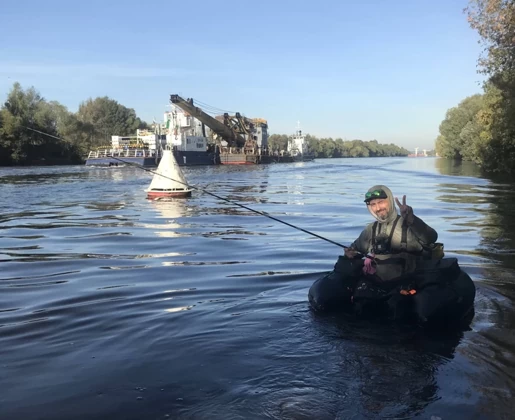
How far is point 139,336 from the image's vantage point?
Answer: 5672 mm

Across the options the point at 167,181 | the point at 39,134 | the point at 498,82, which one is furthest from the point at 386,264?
the point at 39,134

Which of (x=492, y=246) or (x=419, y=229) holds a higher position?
(x=419, y=229)

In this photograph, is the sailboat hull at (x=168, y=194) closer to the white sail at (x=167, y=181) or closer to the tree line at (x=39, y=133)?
the white sail at (x=167, y=181)

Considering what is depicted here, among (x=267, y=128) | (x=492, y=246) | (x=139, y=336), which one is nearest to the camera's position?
(x=139, y=336)

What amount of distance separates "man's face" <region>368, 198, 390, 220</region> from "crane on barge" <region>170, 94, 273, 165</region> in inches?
2670

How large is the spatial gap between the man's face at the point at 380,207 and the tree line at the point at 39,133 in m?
58.3

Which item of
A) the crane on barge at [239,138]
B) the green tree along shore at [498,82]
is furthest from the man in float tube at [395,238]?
the crane on barge at [239,138]

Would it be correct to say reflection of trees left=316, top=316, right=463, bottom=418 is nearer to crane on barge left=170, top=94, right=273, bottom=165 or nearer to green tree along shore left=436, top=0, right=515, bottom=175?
green tree along shore left=436, top=0, right=515, bottom=175

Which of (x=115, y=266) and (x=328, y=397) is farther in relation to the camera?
(x=115, y=266)

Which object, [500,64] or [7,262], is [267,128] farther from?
[7,262]

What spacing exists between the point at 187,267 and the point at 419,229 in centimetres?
457

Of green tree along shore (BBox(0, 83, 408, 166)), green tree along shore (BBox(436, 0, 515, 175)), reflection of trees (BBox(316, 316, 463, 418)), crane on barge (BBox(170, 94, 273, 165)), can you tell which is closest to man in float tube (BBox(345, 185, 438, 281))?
reflection of trees (BBox(316, 316, 463, 418))

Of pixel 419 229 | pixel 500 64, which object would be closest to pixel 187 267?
pixel 419 229

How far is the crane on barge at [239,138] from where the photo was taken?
262 ft
